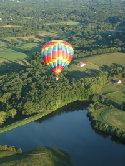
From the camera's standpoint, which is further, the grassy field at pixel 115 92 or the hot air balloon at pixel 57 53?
the grassy field at pixel 115 92

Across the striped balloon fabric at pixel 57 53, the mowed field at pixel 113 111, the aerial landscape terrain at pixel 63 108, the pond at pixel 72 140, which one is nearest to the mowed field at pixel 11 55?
the aerial landscape terrain at pixel 63 108

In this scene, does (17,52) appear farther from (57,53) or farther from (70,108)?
(70,108)

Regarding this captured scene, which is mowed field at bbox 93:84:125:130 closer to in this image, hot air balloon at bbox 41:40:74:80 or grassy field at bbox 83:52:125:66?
hot air balloon at bbox 41:40:74:80

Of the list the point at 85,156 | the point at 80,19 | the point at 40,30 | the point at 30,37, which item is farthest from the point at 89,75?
the point at 80,19

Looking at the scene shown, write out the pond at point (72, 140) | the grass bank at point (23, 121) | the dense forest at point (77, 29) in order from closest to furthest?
the pond at point (72, 140), the grass bank at point (23, 121), the dense forest at point (77, 29)

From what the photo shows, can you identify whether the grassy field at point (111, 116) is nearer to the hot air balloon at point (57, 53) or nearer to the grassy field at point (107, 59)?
the hot air balloon at point (57, 53)

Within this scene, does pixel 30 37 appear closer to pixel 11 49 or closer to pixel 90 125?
pixel 11 49

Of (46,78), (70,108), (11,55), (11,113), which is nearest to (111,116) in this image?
(70,108)
